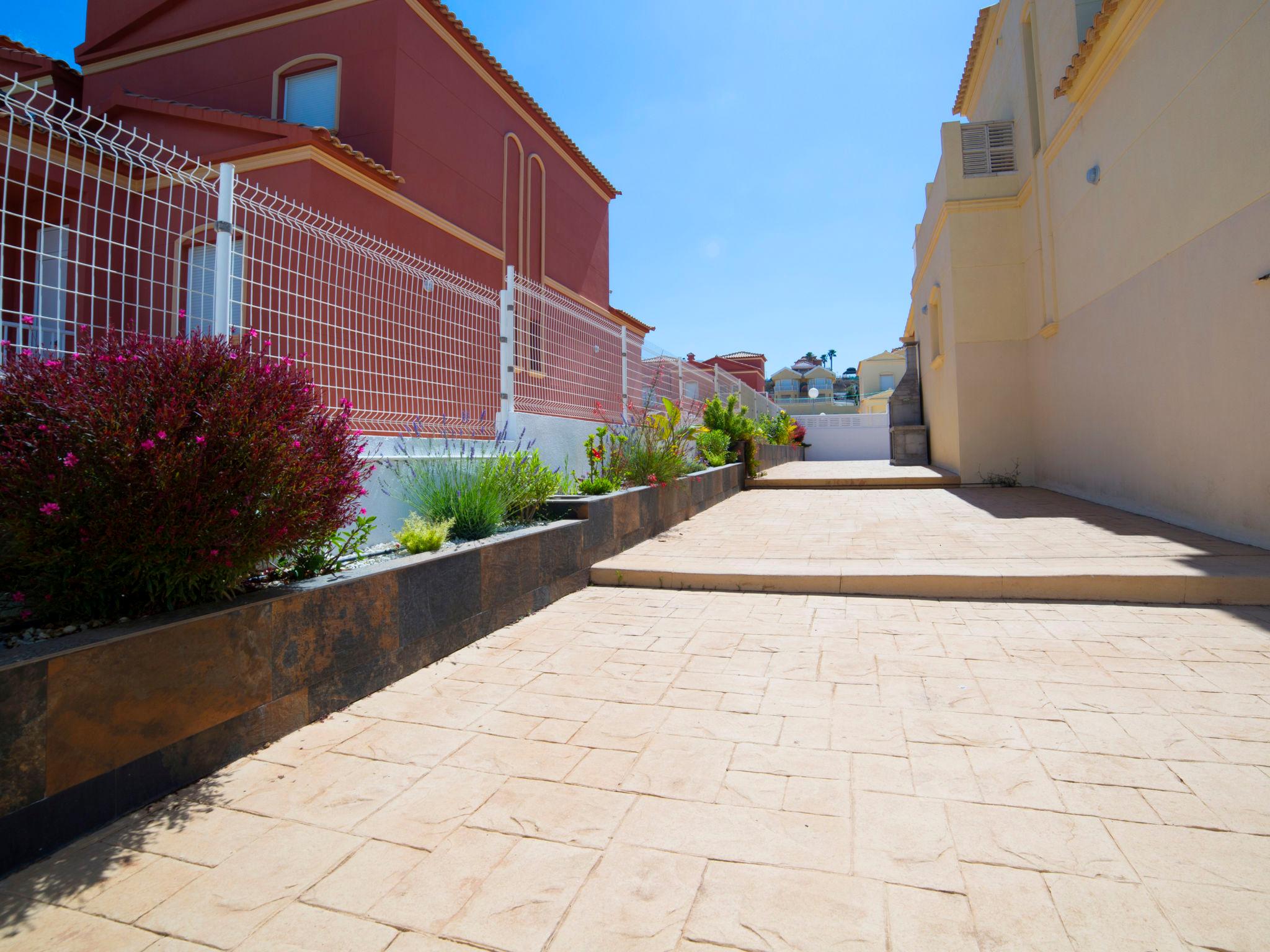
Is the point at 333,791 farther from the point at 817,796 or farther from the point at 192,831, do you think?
the point at 817,796

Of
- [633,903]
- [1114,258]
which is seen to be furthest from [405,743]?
[1114,258]

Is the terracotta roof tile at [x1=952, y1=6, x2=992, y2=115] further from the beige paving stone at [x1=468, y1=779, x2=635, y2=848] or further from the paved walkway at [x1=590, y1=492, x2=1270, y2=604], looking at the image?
the beige paving stone at [x1=468, y1=779, x2=635, y2=848]

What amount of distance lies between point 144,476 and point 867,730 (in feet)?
8.29

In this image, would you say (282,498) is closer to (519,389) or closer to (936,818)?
(936,818)

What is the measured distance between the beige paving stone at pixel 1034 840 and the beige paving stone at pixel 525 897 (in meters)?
1.00

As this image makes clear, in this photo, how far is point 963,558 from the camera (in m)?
4.89

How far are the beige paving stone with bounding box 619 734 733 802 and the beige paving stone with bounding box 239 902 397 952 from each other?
2.67 feet

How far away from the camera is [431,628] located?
3145mm

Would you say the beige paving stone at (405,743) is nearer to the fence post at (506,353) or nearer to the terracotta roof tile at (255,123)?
the fence post at (506,353)

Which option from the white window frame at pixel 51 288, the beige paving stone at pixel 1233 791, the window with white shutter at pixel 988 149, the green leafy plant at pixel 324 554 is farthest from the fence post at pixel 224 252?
the window with white shutter at pixel 988 149

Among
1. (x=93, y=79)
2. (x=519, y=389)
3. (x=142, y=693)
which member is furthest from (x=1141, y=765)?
(x=93, y=79)

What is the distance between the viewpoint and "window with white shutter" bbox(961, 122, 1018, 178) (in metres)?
10.5

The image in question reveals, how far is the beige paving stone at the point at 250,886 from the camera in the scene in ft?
4.79

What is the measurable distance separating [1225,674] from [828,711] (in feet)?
5.83
